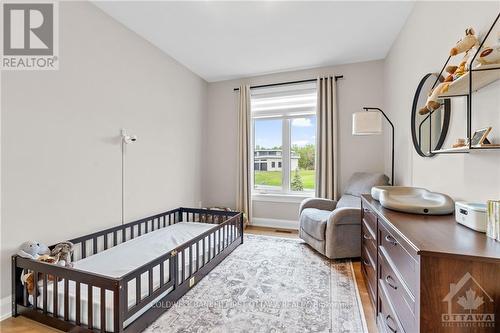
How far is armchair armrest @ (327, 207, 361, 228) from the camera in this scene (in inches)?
97.0

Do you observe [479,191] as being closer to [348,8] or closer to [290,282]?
[290,282]

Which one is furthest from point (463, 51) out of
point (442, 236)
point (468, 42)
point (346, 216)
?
point (346, 216)

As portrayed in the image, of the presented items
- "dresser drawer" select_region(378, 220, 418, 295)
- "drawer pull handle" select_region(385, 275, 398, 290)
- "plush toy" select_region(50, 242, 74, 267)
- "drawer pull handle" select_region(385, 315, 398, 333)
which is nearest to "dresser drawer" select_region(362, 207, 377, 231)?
"dresser drawer" select_region(378, 220, 418, 295)

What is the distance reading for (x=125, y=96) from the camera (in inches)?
103

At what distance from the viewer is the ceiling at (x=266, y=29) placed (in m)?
2.29

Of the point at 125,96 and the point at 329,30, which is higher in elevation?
the point at 329,30

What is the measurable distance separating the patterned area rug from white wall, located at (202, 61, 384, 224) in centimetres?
156

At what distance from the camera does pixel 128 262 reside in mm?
1972

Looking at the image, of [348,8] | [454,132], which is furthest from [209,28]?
[454,132]

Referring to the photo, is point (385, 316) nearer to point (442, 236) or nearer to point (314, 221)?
point (442, 236)

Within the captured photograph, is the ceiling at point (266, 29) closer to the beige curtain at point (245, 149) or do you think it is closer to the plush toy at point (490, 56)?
the beige curtain at point (245, 149)

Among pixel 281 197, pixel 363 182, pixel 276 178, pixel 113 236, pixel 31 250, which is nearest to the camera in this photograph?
pixel 31 250

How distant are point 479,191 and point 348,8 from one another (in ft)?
6.62

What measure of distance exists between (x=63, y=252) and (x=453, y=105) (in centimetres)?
309
